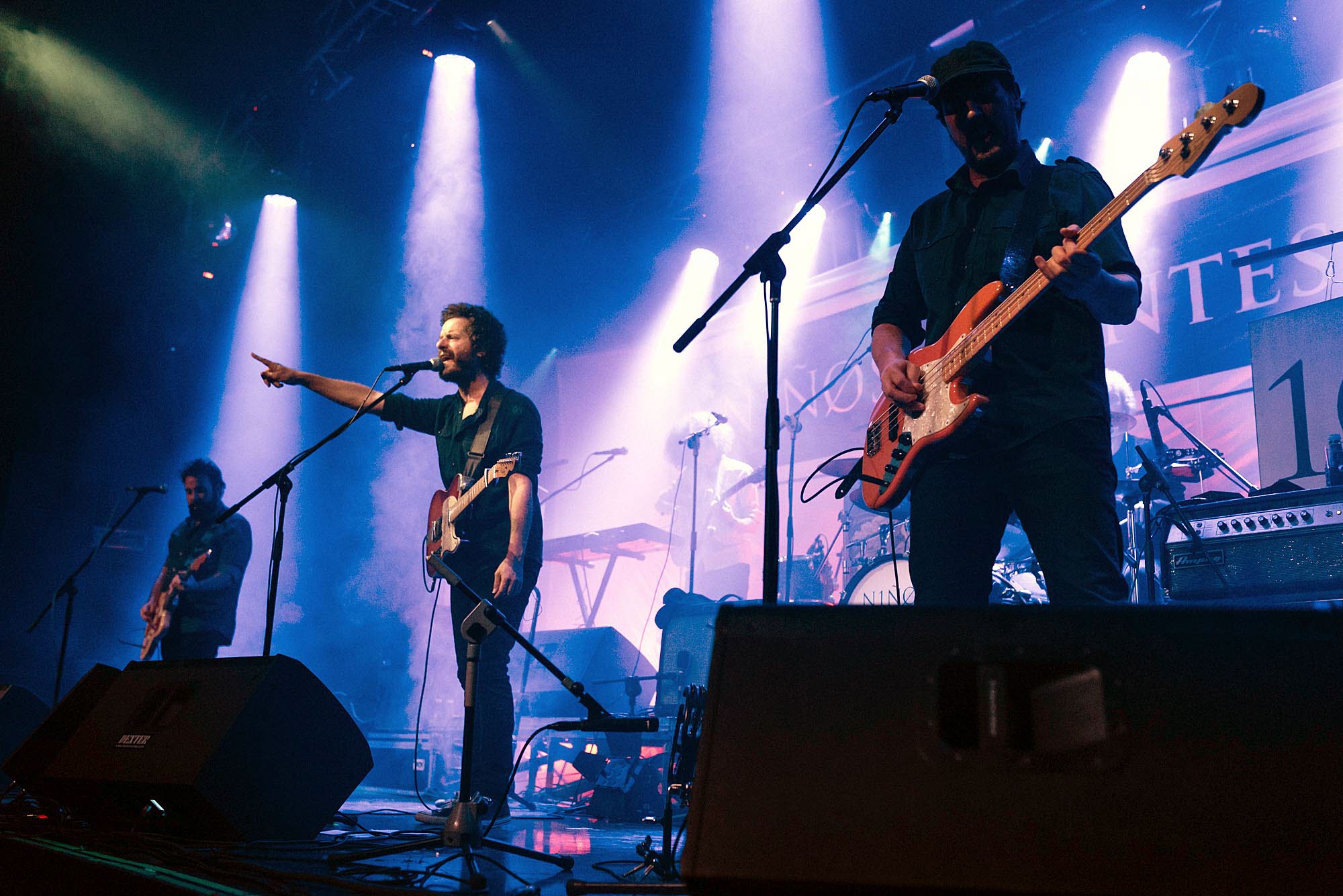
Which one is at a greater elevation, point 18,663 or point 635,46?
point 635,46

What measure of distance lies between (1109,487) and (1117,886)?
1.33 meters

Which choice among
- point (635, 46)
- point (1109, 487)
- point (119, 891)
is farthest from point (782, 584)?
point (119, 891)

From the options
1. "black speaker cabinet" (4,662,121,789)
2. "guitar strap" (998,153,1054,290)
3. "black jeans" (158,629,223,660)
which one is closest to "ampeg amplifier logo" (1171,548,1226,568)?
"guitar strap" (998,153,1054,290)

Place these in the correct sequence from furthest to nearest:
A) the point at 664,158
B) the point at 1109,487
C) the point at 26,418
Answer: the point at 664,158 < the point at 26,418 < the point at 1109,487

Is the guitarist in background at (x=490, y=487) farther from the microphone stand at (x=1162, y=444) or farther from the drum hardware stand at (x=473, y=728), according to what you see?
the microphone stand at (x=1162, y=444)

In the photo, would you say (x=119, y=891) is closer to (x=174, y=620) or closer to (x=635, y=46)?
(x=174, y=620)

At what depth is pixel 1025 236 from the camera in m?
2.31

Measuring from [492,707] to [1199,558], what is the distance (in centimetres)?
285

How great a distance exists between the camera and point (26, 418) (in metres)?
7.57

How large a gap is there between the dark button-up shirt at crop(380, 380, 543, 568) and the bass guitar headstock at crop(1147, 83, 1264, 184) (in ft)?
8.07

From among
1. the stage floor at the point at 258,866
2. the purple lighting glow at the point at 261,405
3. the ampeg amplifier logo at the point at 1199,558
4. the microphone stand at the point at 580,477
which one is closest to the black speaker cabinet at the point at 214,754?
the stage floor at the point at 258,866

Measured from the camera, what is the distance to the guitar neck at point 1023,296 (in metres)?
2.09

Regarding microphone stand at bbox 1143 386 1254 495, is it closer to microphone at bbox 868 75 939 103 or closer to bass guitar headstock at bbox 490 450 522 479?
microphone at bbox 868 75 939 103

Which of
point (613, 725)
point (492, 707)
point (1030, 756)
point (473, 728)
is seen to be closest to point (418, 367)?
point (492, 707)
